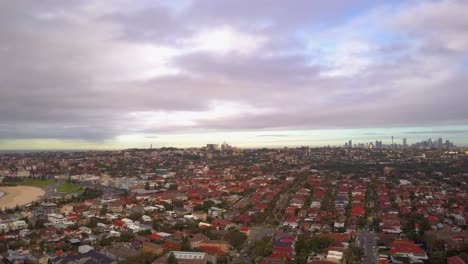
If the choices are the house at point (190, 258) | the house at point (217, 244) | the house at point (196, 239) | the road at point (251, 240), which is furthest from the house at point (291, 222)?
the house at point (190, 258)

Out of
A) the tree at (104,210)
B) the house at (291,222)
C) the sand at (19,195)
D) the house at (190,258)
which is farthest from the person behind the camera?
the sand at (19,195)

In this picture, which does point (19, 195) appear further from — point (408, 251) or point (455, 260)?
point (455, 260)

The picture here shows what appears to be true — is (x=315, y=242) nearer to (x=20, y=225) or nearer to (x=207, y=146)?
(x=20, y=225)

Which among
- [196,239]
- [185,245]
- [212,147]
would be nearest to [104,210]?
[196,239]

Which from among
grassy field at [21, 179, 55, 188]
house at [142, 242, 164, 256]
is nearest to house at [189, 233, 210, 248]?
house at [142, 242, 164, 256]

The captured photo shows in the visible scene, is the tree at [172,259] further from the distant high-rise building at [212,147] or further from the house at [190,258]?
the distant high-rise building at [212,147]
